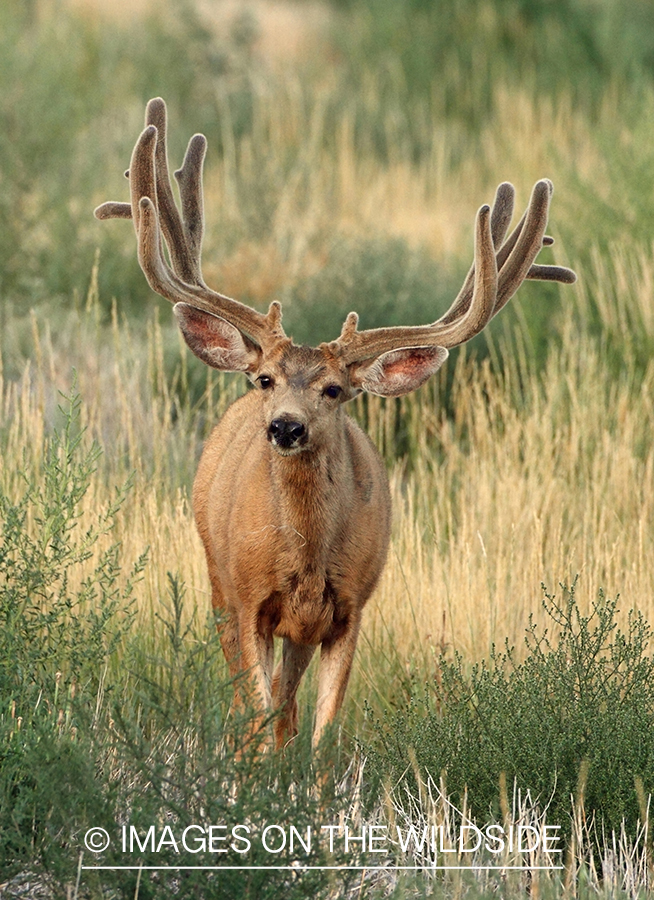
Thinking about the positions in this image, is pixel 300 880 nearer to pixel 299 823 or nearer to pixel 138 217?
pixel 299 823

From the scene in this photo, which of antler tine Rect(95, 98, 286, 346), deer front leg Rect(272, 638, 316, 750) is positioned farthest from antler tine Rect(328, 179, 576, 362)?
deer front leg Rect(272, 638, 316, 750)

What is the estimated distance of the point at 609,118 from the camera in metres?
20.2

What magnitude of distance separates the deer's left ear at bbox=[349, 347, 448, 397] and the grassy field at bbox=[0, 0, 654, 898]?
3.51 ft

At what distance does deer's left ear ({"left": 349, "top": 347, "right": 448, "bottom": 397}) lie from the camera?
19.6ft

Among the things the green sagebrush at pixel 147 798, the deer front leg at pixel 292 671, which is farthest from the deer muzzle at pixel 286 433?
the deer front leg at pixel 292 671

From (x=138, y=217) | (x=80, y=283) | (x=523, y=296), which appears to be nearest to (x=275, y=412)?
(x=138, y=217)

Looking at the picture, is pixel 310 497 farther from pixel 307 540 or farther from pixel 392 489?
pixel 392 489

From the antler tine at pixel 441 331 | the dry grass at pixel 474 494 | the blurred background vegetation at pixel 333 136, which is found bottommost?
the dry grass at pixel 474 494

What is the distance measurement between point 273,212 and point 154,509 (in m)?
8.34

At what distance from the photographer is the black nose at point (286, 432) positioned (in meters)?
5.46

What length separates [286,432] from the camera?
5457 mm

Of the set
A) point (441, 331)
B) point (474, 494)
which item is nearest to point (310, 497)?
point (441, 331)

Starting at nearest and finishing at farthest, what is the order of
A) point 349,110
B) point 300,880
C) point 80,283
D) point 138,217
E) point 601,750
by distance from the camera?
point 300,880 → point 601,750 → point 138,217 → point 80,283 → point 349,110

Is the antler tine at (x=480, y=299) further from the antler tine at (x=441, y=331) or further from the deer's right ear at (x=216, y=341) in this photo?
the deer's right ear at (x=216, y=341)
